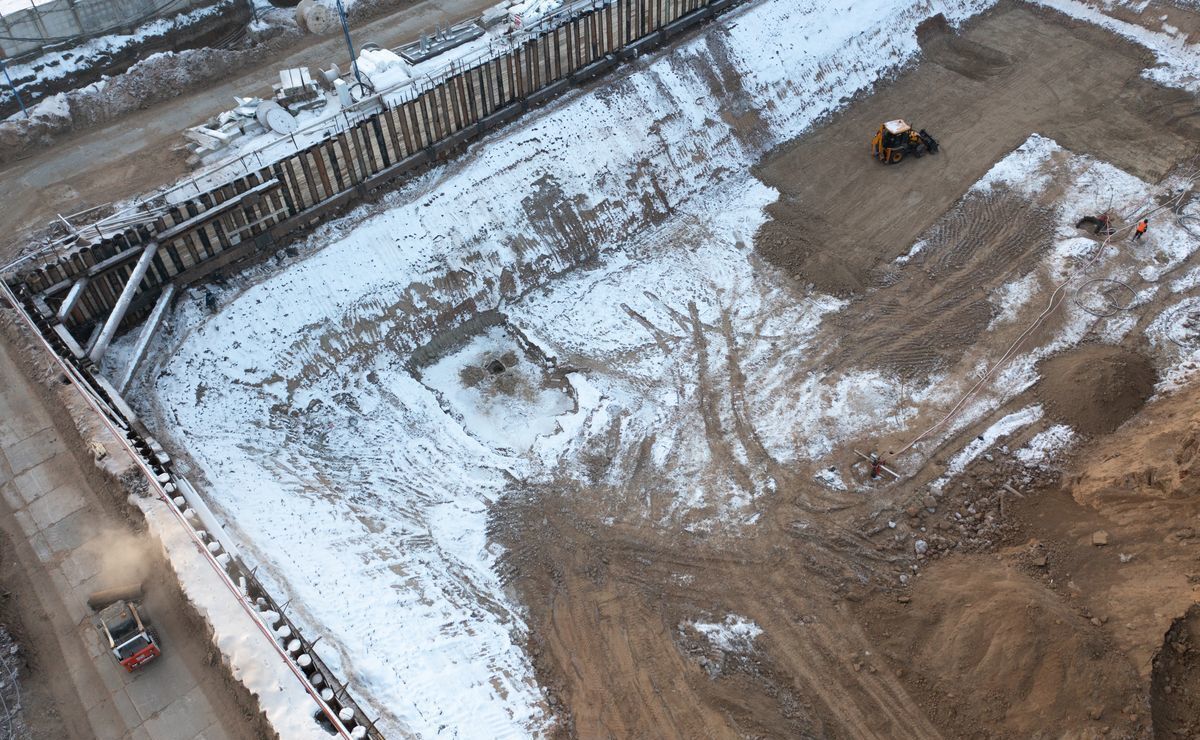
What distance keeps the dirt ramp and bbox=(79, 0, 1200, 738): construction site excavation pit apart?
650mm

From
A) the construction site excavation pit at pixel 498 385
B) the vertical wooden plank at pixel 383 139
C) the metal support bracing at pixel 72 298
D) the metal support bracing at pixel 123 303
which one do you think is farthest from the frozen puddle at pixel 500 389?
the metal support bracing at pixel 72 298

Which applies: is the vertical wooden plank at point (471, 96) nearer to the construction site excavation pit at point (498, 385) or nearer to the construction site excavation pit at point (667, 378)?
the construction site excavation pit at point (667, 378)

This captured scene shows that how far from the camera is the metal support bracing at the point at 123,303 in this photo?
647 inches

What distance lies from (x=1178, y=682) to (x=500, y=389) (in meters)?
15.3

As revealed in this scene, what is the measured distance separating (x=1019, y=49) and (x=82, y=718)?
1399 inches

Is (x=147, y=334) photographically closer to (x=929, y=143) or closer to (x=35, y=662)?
(x=35, y=662)

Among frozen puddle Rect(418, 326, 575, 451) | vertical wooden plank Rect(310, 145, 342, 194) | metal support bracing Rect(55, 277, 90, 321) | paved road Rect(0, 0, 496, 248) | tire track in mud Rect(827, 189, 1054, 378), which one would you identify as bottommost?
tire track in mud Rect(827, 189, 1054, 378)

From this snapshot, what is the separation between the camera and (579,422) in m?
18.7

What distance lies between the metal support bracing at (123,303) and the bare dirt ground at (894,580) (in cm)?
953

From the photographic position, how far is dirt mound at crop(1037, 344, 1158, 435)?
18.4 meters

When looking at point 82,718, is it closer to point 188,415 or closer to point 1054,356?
point 188,415

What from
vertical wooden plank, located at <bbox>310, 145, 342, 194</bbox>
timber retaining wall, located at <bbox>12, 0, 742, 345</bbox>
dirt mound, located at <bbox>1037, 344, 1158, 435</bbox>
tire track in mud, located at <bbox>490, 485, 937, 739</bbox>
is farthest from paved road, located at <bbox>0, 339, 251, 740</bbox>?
dirt mound, located at <bbox>1037, 344, 1158, 435</bbox>

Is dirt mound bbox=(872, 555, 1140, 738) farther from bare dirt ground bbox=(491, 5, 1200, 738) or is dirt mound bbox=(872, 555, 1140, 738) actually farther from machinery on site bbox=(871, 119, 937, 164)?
machinery on site bbox=(871, 119, 937, 164)

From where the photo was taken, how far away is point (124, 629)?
38.5 ft
